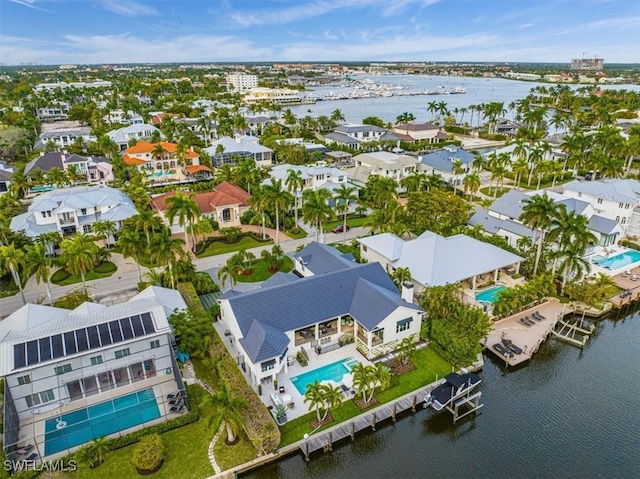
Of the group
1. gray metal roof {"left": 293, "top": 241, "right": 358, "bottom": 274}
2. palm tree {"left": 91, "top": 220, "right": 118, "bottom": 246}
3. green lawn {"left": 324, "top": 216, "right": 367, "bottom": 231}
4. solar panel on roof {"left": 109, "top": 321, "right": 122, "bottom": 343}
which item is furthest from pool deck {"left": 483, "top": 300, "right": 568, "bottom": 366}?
palm tree {"left": 91, "top": 220, "right": 118, "bottom": 246}

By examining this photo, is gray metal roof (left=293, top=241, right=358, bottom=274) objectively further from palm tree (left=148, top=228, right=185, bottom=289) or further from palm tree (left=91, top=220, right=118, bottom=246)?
palm tree (left=91, top=220, right=118, bottom=246)

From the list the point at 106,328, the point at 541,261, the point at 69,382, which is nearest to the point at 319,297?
the point at 106,328

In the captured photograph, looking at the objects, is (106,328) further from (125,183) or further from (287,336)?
(125,183)

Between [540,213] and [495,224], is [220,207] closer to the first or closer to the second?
[495,224]

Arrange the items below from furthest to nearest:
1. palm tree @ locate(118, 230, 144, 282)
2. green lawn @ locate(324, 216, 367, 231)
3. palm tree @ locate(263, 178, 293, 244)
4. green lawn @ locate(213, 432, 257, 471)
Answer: green lawn @ locate(324, 216, 367, 231), palm tree @ locate(263, 178, 293, 244), palm tree @ locate(118, 230, 144, 282), green lawn @ locate(213, 432, 257, 471)

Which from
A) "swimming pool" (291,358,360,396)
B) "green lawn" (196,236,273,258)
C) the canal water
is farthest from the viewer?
"green lawn" (196,236,273,258)

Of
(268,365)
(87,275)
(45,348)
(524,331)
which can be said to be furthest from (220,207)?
(524,331)
